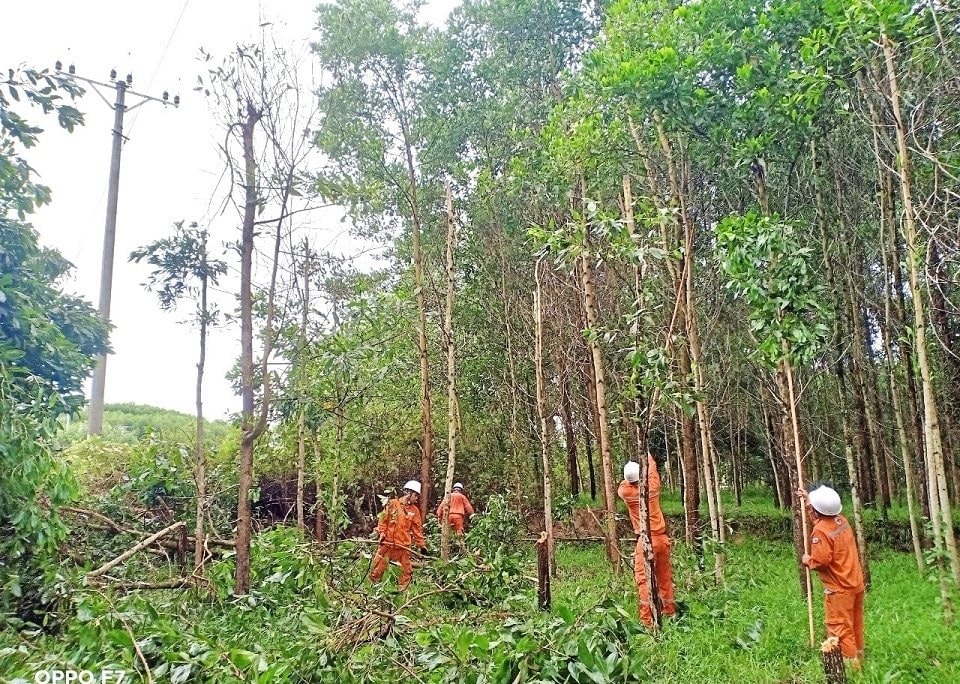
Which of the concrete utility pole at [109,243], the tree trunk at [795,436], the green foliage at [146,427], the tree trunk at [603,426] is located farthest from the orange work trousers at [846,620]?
the concrete utility pole at [109,243]

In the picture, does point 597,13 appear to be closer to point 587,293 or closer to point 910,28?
point 587,293

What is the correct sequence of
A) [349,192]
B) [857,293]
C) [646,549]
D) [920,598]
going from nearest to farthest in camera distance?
[646,549]
[920,598]
[349,192]
[857,293]

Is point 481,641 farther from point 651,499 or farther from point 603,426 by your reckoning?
point 603,426

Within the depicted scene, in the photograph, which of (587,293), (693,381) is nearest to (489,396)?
(587,293)

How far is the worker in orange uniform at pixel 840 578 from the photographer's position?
4.70m

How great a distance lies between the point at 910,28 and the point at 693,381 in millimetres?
3782

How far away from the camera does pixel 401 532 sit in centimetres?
843

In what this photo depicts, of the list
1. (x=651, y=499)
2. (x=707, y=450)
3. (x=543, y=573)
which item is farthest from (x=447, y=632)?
(x=707, y=450)

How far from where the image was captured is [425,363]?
9.12m

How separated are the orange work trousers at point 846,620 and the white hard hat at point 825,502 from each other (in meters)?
0.60

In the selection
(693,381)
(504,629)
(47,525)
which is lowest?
(504,629)

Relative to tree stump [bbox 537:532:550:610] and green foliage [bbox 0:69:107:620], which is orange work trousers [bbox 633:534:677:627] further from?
green foliage [bbox 0:69:107:620]

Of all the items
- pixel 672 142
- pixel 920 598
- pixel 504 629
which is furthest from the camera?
pixel 672 142

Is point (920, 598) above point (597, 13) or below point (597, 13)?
below
